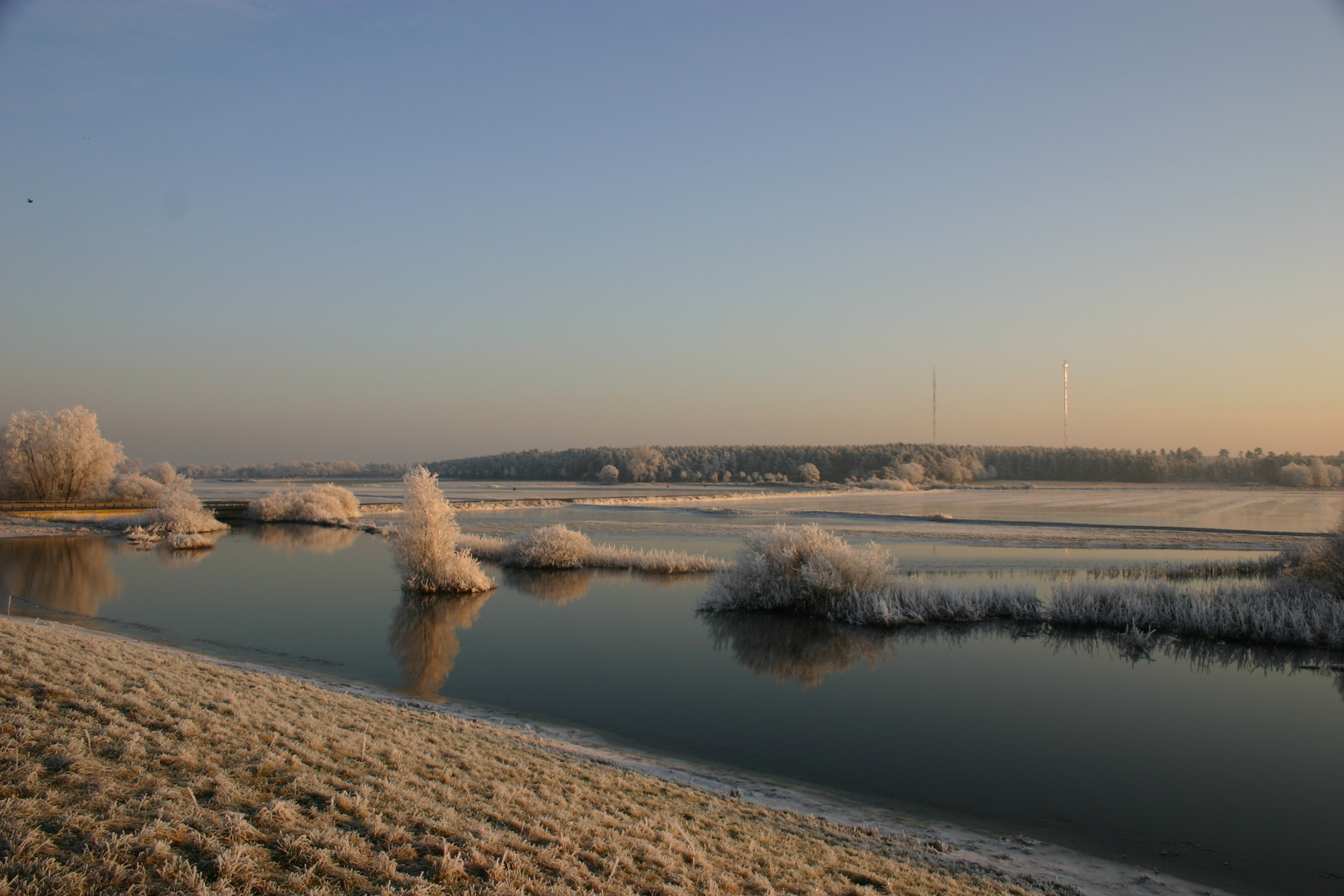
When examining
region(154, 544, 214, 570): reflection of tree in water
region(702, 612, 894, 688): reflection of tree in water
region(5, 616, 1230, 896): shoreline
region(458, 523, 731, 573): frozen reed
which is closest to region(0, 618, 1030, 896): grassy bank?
region(5, 616, 1230, 896): shoreline

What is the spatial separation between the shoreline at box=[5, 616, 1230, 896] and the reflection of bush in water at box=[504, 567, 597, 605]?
10.4 metres

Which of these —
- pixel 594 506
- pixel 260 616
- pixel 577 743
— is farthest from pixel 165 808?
pixel 594 506

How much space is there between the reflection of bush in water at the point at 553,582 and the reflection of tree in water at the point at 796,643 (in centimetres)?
456

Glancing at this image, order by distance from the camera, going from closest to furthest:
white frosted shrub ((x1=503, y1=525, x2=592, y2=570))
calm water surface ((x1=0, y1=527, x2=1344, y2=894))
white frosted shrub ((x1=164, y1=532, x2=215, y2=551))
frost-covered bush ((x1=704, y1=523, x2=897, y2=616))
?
calm water surface ((x1=0, y1=527, x2=1344, y2=894)) → frost-covered bush ((x1=704, y1=523, x2=897, y2=616)) → white frosted shrub ((x1=503, y1=525, x2=592, y2=570)) → white frosted shrub ((x1=164, y1=532, x2=215, y2=551))

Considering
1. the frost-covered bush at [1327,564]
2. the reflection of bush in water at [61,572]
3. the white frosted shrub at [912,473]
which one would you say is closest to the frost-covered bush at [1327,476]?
the white frosted shrub at [912,473]

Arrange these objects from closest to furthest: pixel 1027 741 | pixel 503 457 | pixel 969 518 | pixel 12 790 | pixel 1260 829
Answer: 1. pixel 12 790
2. pixel 1260 829
3. pixel 1027 741
4. pixel 969 518
5. pixel 503 457

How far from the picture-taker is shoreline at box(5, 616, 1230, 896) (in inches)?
240

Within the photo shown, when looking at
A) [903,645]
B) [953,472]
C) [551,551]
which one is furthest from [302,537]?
[953,472]

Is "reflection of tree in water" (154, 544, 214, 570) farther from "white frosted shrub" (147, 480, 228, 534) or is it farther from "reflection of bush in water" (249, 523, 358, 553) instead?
"white frosted shrub" (147, 480, 228, 534)

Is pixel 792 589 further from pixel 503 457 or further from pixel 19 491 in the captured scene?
pixel 503 457

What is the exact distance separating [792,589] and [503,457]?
148312 millimetres

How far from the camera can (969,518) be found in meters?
43.8

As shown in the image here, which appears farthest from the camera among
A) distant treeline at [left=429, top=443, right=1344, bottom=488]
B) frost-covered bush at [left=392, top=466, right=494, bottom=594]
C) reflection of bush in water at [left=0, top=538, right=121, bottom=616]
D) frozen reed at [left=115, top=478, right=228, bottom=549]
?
distant treeline at [left=429, top=443, right=1344, bottom=488]

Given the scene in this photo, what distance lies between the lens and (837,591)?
18.5m
